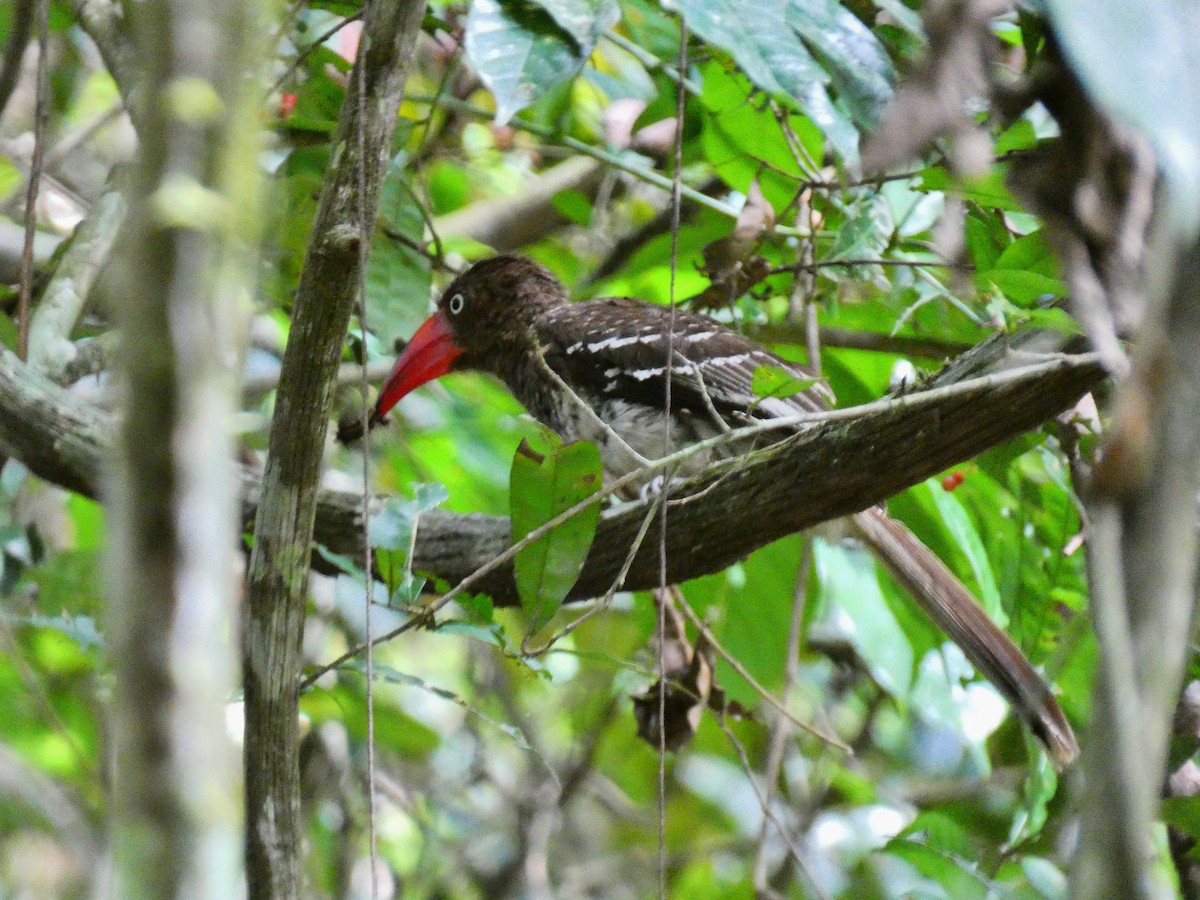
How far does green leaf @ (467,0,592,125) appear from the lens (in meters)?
2.12

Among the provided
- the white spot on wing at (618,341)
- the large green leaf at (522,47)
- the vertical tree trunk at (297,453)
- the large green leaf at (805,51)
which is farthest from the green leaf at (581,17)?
the white spot on wing at (618,341)

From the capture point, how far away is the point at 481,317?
418cm

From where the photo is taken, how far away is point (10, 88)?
338cm

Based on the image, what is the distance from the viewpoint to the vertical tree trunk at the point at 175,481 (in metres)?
0.69

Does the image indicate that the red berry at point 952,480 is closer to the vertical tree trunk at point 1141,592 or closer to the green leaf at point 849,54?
the green leaf at point 849,54

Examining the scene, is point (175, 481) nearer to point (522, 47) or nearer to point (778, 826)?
point (522, 47)

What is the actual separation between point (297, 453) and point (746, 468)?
0.95m

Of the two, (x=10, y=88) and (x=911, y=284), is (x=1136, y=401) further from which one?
(x=10, y=88)

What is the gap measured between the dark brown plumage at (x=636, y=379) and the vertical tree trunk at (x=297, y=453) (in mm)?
930

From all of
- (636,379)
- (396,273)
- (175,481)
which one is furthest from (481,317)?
(175,481)

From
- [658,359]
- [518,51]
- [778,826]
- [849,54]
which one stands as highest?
[518,51]

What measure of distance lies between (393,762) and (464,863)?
1.54 ft

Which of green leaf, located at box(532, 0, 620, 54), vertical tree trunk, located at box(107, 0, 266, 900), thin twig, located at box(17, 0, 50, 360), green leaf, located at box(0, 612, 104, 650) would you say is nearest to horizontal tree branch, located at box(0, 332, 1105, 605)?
thin twig, located at box(17, 0, 50, 360)

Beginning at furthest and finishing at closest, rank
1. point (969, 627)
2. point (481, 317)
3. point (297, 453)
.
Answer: point (481, 317)
point (969, 627)
point (297, 453)
